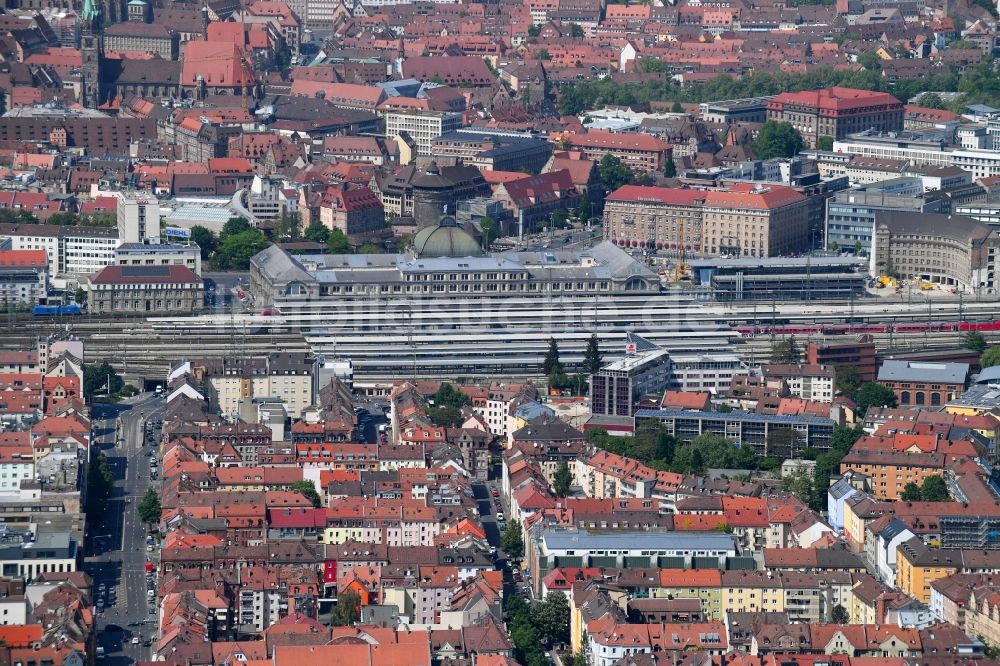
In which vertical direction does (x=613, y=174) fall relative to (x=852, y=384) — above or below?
above

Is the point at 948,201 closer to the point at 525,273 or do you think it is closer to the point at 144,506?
the point at 525,273

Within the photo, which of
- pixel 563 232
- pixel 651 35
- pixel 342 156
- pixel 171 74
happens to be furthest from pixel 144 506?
pixel 651 35

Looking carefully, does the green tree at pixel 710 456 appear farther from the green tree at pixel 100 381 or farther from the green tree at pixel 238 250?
the green tree at pixel 238 250

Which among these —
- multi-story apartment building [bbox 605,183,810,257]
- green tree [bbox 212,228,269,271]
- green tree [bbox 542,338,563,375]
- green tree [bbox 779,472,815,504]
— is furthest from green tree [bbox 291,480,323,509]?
multi-story apartment building [bbox 605,183,810,257]

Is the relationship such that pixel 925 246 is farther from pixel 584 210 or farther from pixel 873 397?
pixel 873 397

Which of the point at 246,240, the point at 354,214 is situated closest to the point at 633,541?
the point at 246,240

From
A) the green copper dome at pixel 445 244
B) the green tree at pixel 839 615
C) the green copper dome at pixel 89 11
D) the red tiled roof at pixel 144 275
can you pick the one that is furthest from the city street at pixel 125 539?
the green copper dome at pixel 89 11
